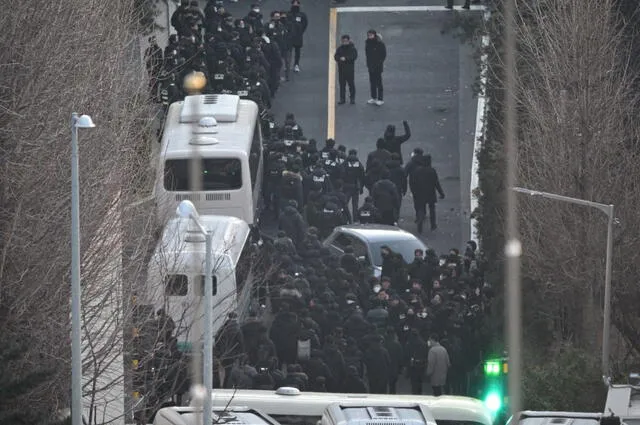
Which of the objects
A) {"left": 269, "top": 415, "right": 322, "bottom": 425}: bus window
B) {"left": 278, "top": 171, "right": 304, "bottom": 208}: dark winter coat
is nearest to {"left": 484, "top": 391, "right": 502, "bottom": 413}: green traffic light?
{"left": 269, "top": 415, "right": 322, "bottom": 425}: bus window

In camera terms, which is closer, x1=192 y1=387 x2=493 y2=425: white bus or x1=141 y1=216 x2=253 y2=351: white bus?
x1=192 y1=387 x2=493 y2=425: white bus

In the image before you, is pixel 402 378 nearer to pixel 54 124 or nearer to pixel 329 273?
pixel 329 273

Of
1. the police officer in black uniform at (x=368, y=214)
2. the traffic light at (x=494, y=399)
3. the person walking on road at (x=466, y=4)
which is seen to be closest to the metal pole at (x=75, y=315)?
the traffic light at (x=494, y=399)

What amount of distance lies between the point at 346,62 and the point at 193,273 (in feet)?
50.0

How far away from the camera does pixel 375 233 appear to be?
137 feet

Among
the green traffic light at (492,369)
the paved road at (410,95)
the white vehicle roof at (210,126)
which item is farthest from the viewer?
the paved road at (410,95)

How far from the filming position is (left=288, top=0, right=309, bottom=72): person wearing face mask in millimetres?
53781

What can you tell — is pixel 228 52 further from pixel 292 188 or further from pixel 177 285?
pixel 177 285

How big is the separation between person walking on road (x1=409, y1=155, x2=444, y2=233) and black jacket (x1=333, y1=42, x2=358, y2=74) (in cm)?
596

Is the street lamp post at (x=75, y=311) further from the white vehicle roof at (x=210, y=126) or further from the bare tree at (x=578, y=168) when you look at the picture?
the white vehicle roof at (x=210, y=126)

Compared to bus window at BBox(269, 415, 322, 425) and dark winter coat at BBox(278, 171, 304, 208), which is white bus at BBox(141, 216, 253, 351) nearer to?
bus window at BBox(269, 415, 322, 425)

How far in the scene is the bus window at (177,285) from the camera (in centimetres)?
3603

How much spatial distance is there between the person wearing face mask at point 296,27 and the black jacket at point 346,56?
6.55 feet

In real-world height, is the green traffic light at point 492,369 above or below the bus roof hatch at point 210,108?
below
